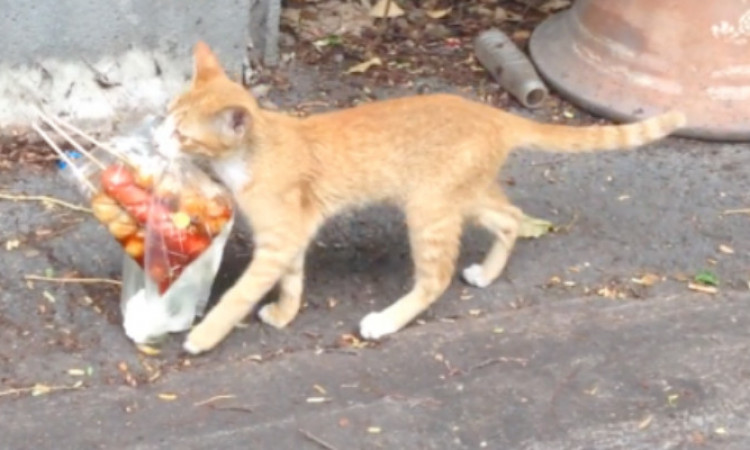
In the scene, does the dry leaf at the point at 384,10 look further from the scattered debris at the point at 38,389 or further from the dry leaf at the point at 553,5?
the scattered debris at the point at 38,389

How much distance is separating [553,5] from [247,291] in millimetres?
3217

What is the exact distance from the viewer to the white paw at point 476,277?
16.1 ft

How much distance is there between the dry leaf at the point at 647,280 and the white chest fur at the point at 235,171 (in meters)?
1.45

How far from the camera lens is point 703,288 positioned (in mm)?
4953

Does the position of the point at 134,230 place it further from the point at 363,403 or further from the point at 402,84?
the point at 402,84

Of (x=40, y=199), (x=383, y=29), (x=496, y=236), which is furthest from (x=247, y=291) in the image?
(x=383, y=29)

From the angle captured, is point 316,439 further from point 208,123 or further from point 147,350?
point 208,123

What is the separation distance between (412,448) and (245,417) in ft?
1.62

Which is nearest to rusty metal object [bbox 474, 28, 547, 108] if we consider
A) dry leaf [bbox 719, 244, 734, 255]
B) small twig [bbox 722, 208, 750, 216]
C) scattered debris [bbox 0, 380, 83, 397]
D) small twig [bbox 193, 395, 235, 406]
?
small twig [bbox 722, 208, 750, 216]

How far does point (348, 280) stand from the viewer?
4914 mm

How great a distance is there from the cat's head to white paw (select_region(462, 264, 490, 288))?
0.98m

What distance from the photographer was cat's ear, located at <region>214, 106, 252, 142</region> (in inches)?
167

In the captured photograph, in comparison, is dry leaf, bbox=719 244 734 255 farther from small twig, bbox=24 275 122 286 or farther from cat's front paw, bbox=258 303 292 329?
small twig, bbox=24 275 122 286

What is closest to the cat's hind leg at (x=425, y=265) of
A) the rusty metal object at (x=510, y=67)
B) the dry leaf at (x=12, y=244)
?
the dry leaf at (x=12, y=244)
